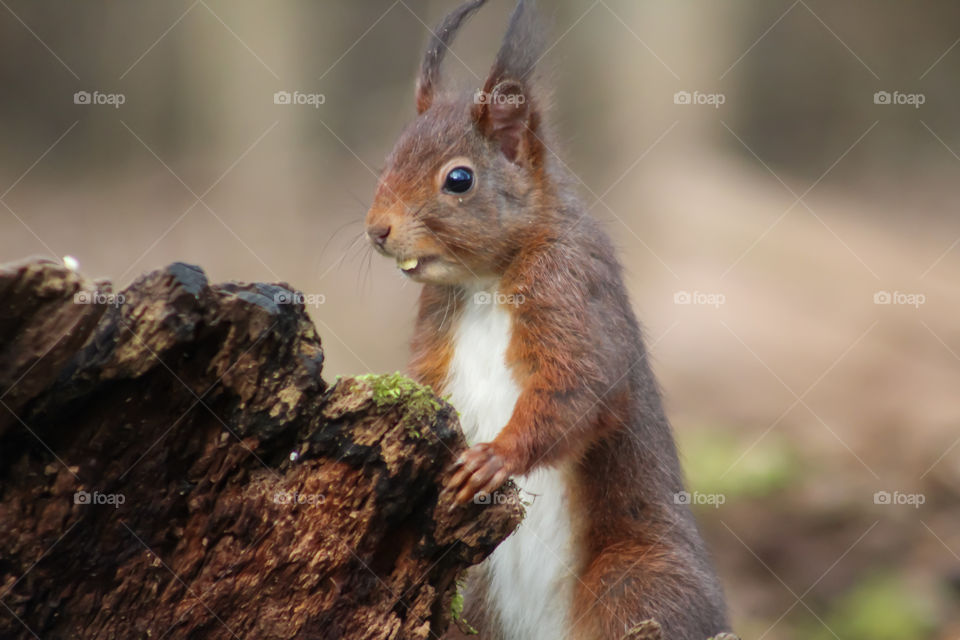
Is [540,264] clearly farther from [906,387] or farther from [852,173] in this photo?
[852,173]

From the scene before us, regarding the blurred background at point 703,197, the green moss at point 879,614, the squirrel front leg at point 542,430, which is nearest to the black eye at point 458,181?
the squirrel front leg at point 542,430

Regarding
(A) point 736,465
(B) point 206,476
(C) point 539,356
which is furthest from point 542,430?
(A) point 736,465

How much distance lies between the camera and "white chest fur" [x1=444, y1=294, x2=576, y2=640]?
3852mm

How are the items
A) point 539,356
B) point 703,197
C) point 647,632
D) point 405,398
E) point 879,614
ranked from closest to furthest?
point 405,398, point 647,632, point 539,356, point 879,614, point 703,197

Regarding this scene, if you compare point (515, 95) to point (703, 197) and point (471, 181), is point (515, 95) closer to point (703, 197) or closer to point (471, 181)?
point (471, 181)

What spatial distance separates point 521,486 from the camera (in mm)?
3924

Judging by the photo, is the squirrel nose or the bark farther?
the squirrel nose

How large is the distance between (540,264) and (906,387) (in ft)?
18.1

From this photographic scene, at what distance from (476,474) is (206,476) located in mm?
745

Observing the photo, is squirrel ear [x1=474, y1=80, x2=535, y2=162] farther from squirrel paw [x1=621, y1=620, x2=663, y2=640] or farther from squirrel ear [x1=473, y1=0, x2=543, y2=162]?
squirrel paw [x1=621, y1=620, x2=663, y2=640]

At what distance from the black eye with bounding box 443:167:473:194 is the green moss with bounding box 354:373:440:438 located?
1179 millimetres

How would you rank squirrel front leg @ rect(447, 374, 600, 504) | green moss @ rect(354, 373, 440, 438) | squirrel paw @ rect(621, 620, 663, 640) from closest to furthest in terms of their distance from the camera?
green moss @ rect(354, 373, 440, 438) < squirrel paw @ rect(621, 620, 663, 640) < squirrel front leg @ rect(447, 374, 600, 504)

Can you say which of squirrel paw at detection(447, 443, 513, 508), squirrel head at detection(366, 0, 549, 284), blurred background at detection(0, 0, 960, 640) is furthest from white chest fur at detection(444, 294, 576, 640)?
blurred background at detection(0, 0, 960, 640)

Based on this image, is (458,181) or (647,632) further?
(458,181)
